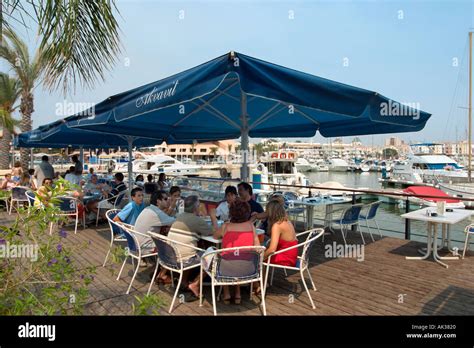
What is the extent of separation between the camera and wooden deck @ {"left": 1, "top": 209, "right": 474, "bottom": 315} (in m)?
3.19

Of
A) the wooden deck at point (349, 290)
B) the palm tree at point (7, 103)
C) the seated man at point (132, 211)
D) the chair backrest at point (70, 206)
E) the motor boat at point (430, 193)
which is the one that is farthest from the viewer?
the palm tree at point (7, 103)

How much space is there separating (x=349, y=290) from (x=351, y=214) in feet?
7.62

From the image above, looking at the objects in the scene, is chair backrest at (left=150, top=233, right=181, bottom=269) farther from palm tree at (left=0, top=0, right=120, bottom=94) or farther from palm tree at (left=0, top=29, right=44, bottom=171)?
palm tree at (left=0, top=29, right=44, bottom=171)

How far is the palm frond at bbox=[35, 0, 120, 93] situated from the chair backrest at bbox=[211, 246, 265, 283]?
1823mm

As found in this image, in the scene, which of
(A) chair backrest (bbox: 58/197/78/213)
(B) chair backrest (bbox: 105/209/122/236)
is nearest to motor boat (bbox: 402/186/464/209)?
(B) chair backrest (bbox: 105/209/122/236)

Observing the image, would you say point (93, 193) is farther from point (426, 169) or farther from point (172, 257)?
point (426, 169)

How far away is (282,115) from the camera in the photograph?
5637 millimetres

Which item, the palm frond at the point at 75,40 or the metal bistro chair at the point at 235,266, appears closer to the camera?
the palm frond at the point at 75,40

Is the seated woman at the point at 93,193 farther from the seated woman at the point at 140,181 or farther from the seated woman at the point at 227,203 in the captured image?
the seated woman at the point at 227,203

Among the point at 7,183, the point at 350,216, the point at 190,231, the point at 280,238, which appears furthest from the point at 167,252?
the point at 7,183

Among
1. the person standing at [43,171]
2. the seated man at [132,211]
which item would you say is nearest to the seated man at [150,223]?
the seated man at [132,211]
